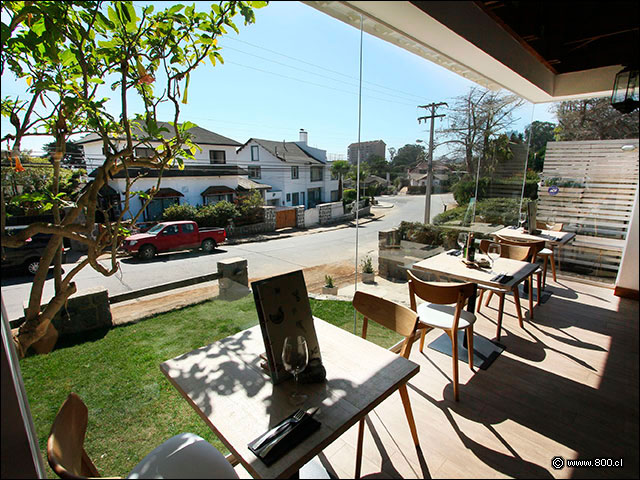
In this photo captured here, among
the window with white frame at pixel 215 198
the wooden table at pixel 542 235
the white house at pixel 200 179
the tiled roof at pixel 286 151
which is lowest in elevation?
the wooden table at pixel 542 235

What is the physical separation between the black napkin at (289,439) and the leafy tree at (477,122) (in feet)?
10.0

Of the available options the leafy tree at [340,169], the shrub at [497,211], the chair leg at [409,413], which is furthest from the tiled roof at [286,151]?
the shrub at [497,211]

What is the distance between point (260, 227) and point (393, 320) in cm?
105

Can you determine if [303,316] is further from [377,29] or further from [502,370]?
[502,370]

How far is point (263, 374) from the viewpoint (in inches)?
55.0

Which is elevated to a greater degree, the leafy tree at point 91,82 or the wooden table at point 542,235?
the leafy tree at point 91,82

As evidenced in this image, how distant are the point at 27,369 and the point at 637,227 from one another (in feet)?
8.77

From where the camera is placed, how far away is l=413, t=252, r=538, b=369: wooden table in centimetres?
259

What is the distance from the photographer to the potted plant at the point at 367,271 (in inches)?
113

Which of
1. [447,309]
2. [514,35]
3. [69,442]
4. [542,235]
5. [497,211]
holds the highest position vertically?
[514,35]

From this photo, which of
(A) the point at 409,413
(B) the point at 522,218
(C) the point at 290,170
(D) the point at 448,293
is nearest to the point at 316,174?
(C) the point at 290,170

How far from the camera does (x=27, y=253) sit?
134 cm

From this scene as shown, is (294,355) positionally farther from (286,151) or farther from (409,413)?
(286,151)

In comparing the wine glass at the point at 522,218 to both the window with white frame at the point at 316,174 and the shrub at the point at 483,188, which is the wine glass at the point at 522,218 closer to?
the shrub at the point at 483,188
